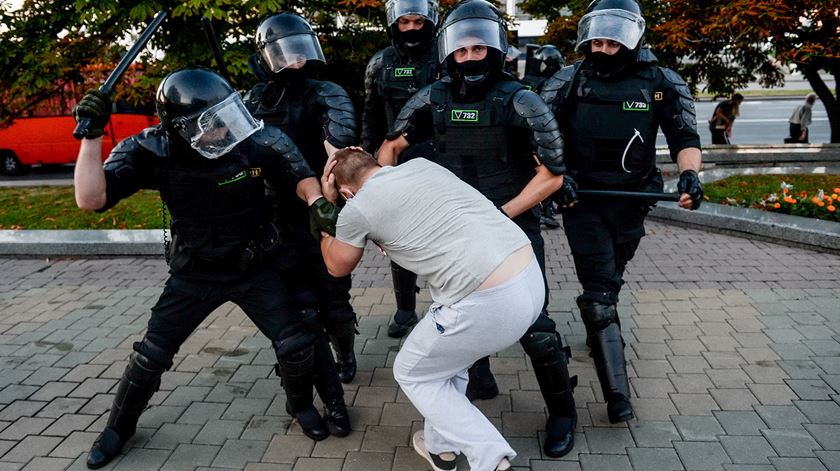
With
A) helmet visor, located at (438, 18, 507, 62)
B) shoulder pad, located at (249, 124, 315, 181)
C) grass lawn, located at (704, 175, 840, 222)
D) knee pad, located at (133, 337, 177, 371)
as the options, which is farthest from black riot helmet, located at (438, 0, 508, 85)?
grass lawn, located at (704, 175, 840, 222)

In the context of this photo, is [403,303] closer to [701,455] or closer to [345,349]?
[345,349]

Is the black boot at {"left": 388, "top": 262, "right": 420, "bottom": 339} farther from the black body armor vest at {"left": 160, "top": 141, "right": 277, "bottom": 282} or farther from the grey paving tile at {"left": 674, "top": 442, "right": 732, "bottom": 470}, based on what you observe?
the grey paving tile at {"left": 674, "top": 442, "right": 732, "bottom": 470}

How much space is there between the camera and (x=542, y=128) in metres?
3.24

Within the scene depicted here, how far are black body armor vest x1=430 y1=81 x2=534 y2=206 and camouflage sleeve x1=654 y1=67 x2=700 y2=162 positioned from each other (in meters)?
0.83

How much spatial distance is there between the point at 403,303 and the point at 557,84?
1.97 meters

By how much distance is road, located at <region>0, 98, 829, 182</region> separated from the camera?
15.6 m

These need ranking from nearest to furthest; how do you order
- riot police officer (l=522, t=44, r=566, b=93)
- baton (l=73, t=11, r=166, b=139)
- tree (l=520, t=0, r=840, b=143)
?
1. baton (l=73, t=11, r=166, b=139)
2. riot police officer (l=522, t=44, r=566, b=93)
3. tree (l=520, t=0, r=840, b=143)

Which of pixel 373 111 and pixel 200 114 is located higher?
pixel 200 114

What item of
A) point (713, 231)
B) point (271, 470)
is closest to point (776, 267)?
point (713, 231)

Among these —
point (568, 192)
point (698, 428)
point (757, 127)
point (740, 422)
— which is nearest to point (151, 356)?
point (568, 192)

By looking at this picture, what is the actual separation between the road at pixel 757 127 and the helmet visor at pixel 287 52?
502 inches

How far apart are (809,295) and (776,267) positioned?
84cm

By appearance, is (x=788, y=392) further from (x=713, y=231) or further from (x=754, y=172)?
(x=754, y=172)

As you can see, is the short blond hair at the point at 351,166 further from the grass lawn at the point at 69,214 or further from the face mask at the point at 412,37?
the grass lawn at the point at 69,214
